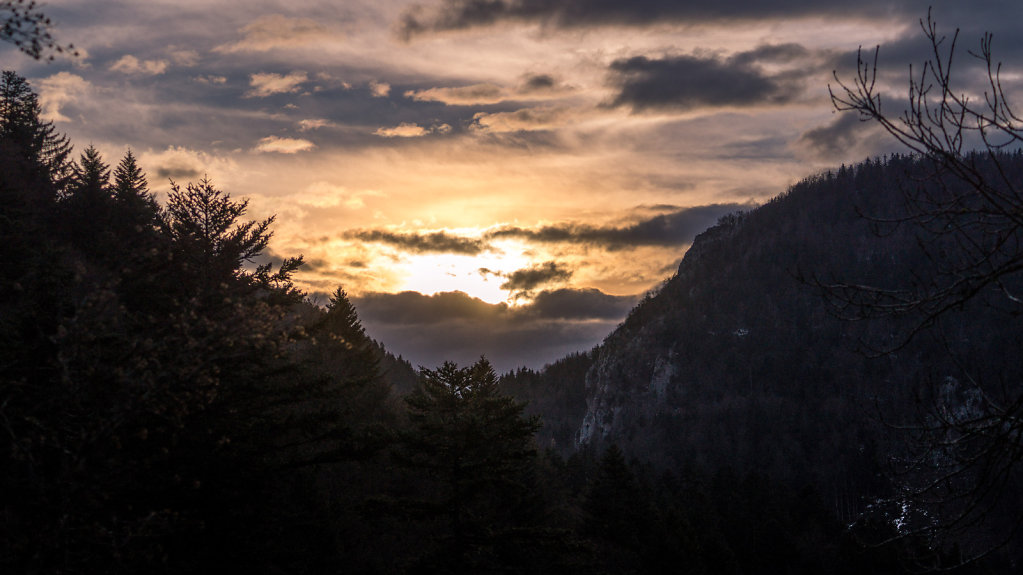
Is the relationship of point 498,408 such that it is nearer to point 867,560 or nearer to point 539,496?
point 539,496

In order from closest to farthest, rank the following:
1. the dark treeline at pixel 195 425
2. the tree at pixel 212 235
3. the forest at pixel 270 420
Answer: the forest at pixel 270 420
the dark treeline at pixel 195 425
the tree at pixel 212 235

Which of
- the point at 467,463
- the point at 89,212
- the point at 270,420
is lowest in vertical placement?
the point at 467,463

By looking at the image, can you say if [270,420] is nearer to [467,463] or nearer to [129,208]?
[467,463]

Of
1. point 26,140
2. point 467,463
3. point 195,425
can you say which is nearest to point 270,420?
point 195,425

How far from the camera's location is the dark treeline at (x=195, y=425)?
861 centimetres

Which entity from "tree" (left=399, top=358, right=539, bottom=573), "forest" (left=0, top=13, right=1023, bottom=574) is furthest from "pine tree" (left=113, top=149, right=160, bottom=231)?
"tree" (left=399, top=358, right=539, bottom=573)

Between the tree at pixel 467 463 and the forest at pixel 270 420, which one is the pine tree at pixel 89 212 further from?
the tree at pixel 467 463

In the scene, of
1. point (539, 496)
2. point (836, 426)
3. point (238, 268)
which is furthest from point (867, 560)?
point (836, 426)

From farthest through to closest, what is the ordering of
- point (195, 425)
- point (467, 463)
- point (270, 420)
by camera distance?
point (467, 463), point (270, 420), point (195, 425)

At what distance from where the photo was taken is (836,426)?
177 m

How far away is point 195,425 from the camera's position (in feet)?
51.1

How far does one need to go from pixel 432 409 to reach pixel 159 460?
28.6 feet

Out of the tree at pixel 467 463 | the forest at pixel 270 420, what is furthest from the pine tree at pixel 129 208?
the tree at pixel 467 463

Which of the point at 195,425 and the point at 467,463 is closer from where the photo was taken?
the point at 195,425
